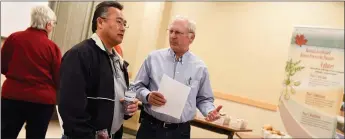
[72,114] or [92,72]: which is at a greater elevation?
[92,72]

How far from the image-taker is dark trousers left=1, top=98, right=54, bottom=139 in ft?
7.87

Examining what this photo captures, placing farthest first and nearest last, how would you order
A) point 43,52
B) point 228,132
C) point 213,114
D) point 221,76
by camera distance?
1. point 221,76
2. point 228,132
3. point 43,52
4. point 213,114

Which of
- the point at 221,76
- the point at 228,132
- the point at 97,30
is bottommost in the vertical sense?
the point at 228,132

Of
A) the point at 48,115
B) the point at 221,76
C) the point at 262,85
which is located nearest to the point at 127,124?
the point at 221,76

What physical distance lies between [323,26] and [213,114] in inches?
122

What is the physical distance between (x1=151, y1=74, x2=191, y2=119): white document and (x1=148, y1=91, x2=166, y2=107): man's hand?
28 mm

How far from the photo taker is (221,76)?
5.19 m

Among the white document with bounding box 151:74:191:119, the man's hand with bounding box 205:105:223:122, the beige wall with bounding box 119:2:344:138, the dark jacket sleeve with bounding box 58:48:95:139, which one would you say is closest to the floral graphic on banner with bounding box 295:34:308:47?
the beige wall with bounding box 119:2:344:138

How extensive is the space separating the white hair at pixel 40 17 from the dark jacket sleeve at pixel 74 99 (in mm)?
1204

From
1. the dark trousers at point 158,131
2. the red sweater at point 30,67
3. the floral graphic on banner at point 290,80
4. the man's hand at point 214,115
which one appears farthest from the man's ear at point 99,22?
the floral graphic on banner at point 290,80

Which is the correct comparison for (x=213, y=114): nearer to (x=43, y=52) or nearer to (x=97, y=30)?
(x=97, y=30)

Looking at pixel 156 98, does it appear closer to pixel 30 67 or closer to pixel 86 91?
pixel 86 91

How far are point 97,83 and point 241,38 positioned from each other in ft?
12.7

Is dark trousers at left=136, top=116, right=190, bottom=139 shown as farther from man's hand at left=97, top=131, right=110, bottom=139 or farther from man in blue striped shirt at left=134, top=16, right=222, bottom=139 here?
man's hand at left=97, top=131, right=110, bottom=139
